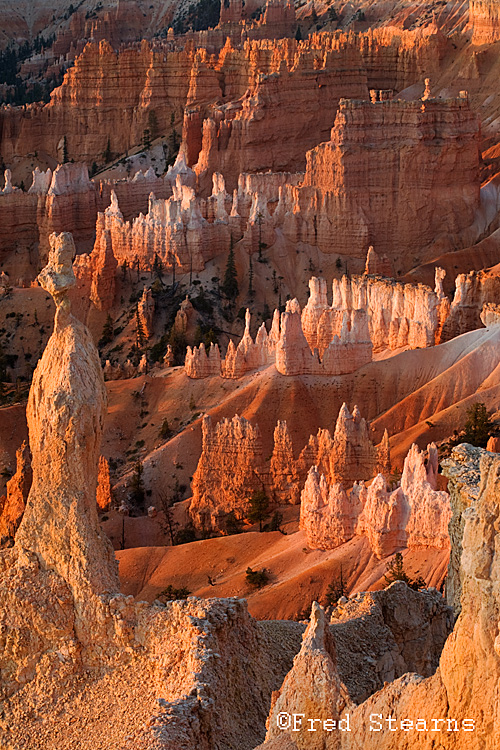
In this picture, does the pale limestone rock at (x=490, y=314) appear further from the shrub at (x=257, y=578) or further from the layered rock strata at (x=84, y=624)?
the layered rock strata at (x=84, y=624)

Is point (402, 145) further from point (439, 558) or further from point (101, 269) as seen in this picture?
point (439, 558)

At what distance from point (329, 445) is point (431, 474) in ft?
27.0

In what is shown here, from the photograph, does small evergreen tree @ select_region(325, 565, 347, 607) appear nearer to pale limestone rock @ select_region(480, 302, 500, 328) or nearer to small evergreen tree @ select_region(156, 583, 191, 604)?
small evergreen tree @ select_region(156, 583, 191, 604)

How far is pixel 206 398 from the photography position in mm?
54000

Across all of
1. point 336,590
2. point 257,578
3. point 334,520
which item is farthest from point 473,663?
point 334,520

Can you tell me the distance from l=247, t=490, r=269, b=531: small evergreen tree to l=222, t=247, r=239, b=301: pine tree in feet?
111

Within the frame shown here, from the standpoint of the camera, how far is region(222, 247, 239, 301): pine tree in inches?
3031

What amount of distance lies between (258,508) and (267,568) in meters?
7.57

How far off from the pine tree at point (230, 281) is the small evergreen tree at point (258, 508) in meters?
33.8

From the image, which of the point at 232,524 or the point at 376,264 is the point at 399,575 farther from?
the point at 376,264

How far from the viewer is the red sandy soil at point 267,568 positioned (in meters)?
32.4

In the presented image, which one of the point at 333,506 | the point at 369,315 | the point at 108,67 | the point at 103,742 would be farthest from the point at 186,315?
the point at 103,742

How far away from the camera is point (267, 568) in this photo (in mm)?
35406

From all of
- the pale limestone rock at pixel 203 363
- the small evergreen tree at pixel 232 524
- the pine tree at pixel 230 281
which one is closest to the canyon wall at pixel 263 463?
the small evergreen tree at pixel 232 524
